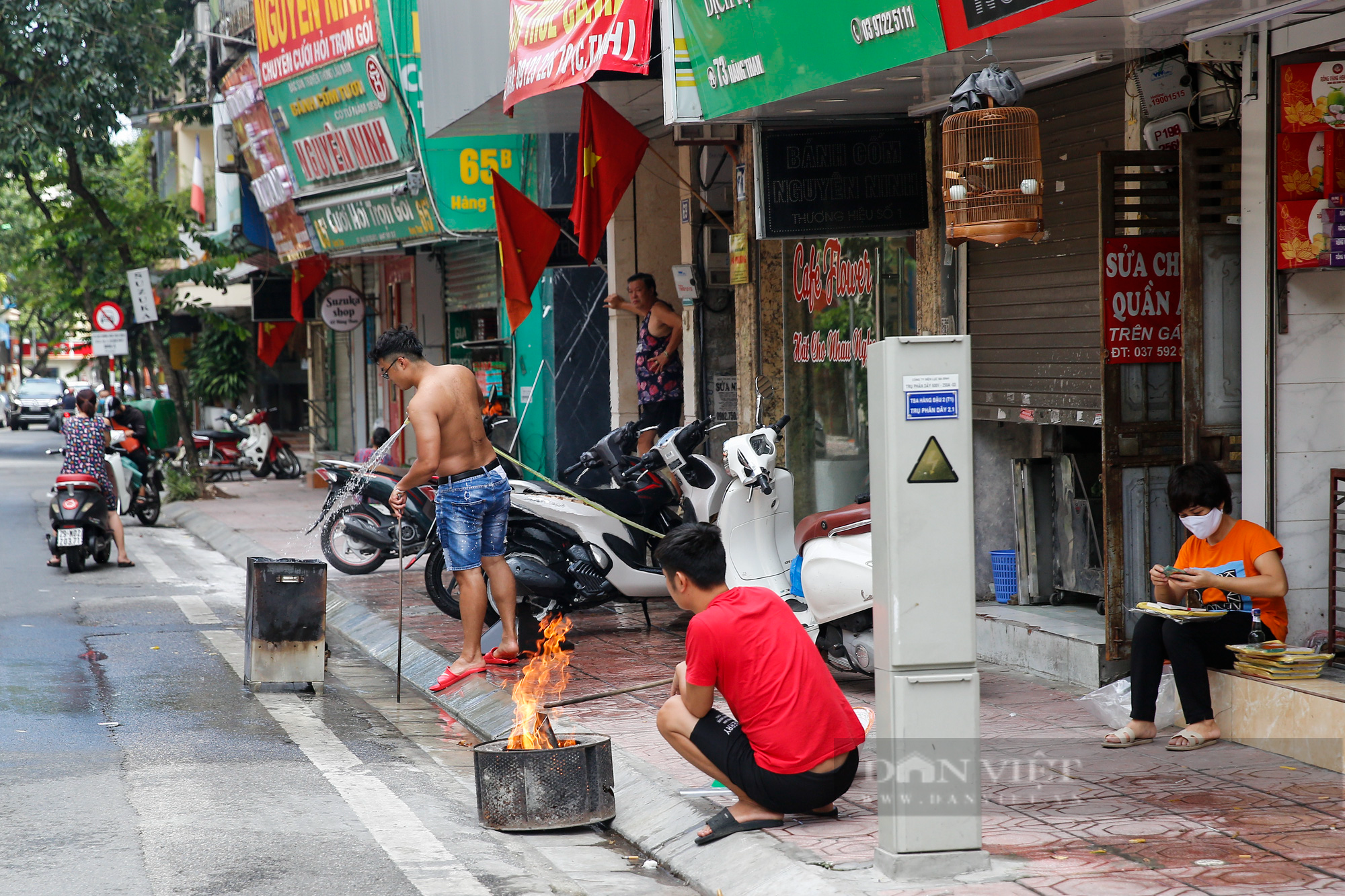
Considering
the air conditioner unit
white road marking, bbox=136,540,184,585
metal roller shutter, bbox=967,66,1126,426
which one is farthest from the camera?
white road marking, bbox=136,540,184,585

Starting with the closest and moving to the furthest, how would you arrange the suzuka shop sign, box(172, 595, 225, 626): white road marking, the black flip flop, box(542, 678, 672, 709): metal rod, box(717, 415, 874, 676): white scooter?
the black flip flop < the suzuka shop sign < box(542, 678, 672, 709): metal rod < box(717, 415, 874, 676): white scooter < box(172, 595, 225, 626): white road marking

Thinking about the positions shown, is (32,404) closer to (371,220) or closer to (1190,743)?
(371,220)

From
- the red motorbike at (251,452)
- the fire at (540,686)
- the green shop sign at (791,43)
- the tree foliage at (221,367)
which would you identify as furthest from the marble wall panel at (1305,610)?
the tree foliage at (221,367)

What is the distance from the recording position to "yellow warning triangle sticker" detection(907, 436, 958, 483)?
4.20 meters

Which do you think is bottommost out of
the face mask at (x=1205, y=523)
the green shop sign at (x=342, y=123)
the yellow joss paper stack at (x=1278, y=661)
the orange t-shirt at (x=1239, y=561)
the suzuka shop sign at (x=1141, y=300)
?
the yellow joss paper stack at (x=1278, y=661)

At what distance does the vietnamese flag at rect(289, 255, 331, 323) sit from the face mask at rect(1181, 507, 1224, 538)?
18.2 metres

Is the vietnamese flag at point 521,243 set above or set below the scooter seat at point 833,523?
above

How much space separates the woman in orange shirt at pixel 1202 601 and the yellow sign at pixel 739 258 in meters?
4.94

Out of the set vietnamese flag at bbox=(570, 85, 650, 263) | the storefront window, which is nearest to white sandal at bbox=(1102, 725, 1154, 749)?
the storefront window

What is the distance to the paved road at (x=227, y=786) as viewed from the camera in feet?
15.4

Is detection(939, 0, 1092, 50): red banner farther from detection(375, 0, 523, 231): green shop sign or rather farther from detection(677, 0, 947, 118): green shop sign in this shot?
detection(375, 0, 523, 231): green shop sign

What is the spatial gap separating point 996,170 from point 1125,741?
8.33 ft

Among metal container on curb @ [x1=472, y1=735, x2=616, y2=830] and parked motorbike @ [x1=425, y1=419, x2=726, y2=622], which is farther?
parked motorbike @ [x1=425, y1=419, x2=726, y2=622]

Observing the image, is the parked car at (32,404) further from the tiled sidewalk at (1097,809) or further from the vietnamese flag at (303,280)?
the tiled sidewalk at (1097,809)
